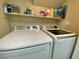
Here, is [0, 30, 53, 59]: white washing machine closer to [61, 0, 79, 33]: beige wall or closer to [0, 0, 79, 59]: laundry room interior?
[0, 0, 79, 59]: laundry room interior

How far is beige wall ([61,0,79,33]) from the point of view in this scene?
8.04 ft

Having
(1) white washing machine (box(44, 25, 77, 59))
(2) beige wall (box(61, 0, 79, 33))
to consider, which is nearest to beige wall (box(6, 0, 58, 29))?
(2) beige wall (box(61, 0, 79, 33))

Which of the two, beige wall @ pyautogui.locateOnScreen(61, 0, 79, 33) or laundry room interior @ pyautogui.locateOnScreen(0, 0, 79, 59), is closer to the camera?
laundry room interior @ pyautogui.locateOnScreen(0, 0, 79, 59)

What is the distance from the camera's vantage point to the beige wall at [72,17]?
2.45m

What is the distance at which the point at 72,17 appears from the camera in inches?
103

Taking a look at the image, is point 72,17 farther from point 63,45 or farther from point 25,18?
point 25,18

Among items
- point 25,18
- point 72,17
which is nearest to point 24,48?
point 25,18

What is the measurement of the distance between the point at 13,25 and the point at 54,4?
1.57 m

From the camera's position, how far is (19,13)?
2.27 metres

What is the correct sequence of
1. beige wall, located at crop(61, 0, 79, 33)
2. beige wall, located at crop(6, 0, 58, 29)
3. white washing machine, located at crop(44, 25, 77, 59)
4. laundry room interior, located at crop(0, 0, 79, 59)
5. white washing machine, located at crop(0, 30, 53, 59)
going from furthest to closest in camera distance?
1. beige wall, located at crop(61, 0, 79, 33)
2. beige wall, located at crop(6, 0, 58, 29)
3. laundry room interior, located at crop(0, 0, 79, 59)
4. white washing machine, located at crop(44, 25, 77, 59)
5. white washing machine, located at crop(0, 30, 53, 59)

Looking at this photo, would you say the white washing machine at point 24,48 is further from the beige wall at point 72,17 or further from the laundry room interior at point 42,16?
the beige wall at point 72,17


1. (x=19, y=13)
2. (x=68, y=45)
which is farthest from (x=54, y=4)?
(x=68, y=45)

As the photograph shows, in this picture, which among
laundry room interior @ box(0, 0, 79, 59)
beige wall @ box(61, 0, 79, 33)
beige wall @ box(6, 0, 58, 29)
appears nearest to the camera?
laundry room interior @ box(0, 0, 79, 59)

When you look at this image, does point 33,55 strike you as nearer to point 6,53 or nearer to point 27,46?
point 27,46
